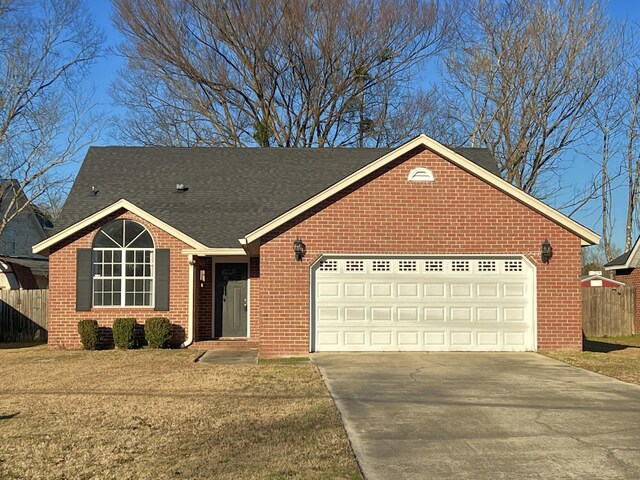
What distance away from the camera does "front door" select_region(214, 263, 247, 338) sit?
18.3m

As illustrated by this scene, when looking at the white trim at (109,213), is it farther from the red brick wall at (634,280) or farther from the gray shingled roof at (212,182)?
the red brick wall at (634,280)

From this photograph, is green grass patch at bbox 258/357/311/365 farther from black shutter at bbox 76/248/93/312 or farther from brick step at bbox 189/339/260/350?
black shutter at bbox 76/248/93/312

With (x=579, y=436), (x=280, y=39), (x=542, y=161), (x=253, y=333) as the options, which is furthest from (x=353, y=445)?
(x=542, y=161)

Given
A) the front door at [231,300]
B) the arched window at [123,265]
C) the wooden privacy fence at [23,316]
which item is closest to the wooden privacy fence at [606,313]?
the front door at [231,300]

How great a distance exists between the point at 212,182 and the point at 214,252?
405cm

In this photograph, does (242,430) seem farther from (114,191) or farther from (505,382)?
(114,191)

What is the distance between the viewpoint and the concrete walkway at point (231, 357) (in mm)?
14148

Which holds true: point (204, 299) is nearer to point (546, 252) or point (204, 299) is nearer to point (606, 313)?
point (546, 252)

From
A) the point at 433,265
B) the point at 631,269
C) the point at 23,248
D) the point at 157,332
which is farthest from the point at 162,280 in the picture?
the point at 23,248

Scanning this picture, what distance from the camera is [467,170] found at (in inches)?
594

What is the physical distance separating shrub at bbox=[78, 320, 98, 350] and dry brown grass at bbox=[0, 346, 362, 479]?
11.4 feet

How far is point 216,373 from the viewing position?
12.3 meters

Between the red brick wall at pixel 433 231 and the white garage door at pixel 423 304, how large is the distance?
0.29 m

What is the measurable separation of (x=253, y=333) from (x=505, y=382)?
8.39 metres
